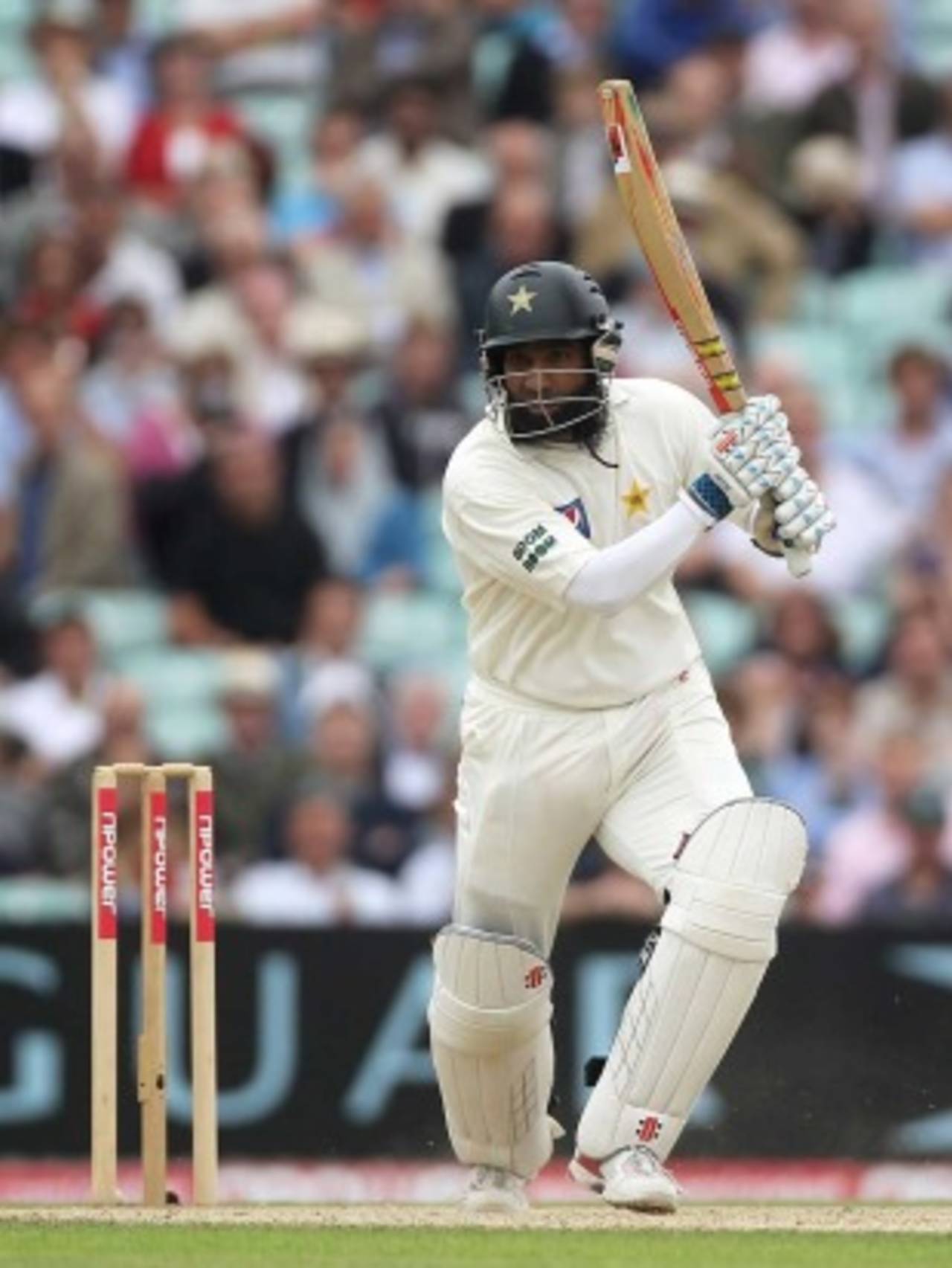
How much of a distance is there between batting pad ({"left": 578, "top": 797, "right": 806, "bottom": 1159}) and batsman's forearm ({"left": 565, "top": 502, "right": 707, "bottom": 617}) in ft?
1.34

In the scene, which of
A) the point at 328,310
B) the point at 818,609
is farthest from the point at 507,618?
the point at 328,310

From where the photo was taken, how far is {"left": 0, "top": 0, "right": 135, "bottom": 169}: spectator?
10891mm

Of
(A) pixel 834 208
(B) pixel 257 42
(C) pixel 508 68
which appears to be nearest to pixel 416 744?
(A) pixel 834 208

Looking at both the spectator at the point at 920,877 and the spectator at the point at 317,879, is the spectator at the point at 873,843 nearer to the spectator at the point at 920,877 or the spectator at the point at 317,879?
the spectator at the point at 920,877

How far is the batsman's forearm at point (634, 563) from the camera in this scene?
597cm

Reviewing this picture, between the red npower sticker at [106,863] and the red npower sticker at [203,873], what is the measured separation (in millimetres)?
146

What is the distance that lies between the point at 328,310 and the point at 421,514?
76cm

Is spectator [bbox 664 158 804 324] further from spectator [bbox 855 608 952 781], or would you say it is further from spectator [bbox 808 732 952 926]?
spectator [bbox 808 732 952 926]

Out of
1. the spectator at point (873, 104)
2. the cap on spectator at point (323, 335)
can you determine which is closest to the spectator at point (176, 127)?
the cap on spectator at point (323, 335)

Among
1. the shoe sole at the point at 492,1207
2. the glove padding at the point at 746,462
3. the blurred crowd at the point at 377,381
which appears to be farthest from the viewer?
the blurred crowd at the point at 377,381

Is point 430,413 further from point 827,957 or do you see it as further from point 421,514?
point 827,957

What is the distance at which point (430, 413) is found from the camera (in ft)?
34.1

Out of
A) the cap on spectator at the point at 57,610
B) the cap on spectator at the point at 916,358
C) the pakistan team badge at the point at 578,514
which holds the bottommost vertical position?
the cap on spectator at the point at 57,610

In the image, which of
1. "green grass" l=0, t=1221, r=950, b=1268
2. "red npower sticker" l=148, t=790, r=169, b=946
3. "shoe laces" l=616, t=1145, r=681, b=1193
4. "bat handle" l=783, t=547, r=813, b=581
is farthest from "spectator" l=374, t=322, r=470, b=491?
"green grass" l=0, t=1221, r=950, b=1268
